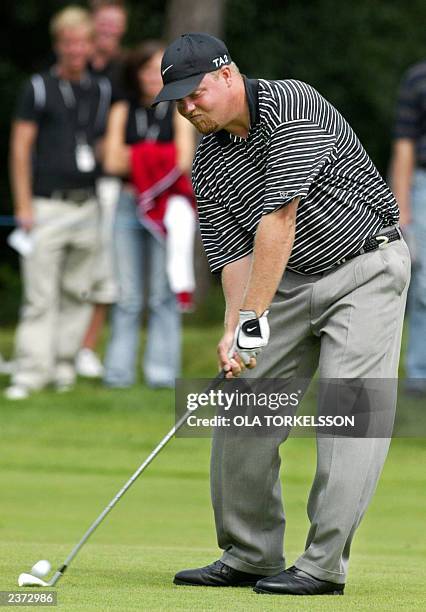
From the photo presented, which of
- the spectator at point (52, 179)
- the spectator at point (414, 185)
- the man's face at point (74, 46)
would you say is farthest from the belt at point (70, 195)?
the spectator at point (414, 185)

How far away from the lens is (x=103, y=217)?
11.8 m

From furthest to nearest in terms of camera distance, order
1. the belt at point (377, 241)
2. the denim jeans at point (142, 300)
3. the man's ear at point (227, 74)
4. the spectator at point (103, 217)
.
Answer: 1. the spectator at point (103, 217)
2. the denim jeans at point (142, 300)
3. the belt at point (377, 241)
4. the man's ear at point (227, 74)

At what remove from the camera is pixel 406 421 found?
1043 cm

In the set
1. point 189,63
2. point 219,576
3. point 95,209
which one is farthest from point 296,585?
point 95,209

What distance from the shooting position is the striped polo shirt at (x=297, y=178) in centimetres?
516

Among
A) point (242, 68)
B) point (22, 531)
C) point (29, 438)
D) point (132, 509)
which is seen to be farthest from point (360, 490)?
point (242, 68)

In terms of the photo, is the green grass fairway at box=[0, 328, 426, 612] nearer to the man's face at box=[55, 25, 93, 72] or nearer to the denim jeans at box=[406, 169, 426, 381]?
the denim jeans at box=[406, 169, 426, 381]

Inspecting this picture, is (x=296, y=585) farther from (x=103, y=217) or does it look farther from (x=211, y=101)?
(x=103, y=217)

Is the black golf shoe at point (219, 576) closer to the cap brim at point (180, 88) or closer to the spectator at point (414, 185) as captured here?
the cap brim at point (180, 88)

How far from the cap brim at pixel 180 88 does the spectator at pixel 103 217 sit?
246 inches

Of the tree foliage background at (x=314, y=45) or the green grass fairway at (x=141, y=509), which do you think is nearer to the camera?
the green grass fairway at (x=141, y=509)

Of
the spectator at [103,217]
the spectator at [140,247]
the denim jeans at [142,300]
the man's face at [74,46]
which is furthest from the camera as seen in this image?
the spectator at [103,217]

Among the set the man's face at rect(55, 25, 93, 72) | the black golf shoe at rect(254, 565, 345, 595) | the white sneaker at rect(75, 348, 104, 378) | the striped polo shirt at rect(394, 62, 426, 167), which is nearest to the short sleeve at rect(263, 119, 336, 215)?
the black golf shoe at rect(254, 565, 345, 595)

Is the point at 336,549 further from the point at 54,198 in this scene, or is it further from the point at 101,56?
the point at 101,56
